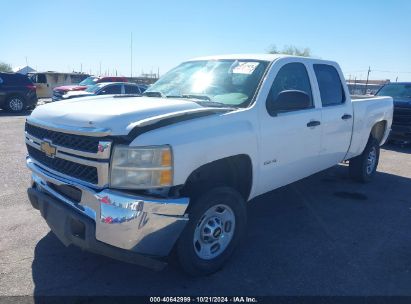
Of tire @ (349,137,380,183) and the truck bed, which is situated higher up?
the truck bed

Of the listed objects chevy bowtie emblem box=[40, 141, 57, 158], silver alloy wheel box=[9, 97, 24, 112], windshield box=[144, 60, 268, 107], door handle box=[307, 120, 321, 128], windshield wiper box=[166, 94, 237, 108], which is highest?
windshield box=[144, 60, 268, 107]

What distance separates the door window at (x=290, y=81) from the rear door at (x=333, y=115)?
328mm

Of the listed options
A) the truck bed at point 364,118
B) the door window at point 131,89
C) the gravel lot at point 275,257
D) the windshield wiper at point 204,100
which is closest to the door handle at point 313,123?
the windshield wiper at point 204,100

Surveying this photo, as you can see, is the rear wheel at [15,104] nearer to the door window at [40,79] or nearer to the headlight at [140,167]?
the door window at [40,79]

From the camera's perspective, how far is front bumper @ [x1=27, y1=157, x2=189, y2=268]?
282 centimetres

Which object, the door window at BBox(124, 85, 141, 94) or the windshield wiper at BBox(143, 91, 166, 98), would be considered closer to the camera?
the windshield wiper at BBox(143, 91, 166, 98)

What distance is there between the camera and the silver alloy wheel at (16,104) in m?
17.5

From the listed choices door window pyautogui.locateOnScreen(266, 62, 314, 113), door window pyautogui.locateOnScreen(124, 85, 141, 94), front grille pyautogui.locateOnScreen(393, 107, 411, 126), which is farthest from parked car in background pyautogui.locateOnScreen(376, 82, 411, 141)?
door window pyautogui.locateOnScreen(124, 85, 141, 94)

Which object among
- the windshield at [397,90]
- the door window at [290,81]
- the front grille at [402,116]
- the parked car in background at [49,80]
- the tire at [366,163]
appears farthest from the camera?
the parked car in background at [49,80]

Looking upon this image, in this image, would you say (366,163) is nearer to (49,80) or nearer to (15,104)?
(15,104)

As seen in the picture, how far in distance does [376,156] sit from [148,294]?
528cm

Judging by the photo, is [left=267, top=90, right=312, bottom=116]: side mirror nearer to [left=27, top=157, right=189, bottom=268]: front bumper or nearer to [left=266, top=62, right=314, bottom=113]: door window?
[left=266, top=62, right=314, bottom=113]: door window

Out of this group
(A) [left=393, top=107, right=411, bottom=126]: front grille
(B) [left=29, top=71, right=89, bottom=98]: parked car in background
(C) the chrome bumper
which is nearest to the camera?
(C) the chrome bumper

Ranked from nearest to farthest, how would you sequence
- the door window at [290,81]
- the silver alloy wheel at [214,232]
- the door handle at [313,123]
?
the silver alloy wheel at [214,232] < the door window at [290,81] < the door handle at [313,123]
